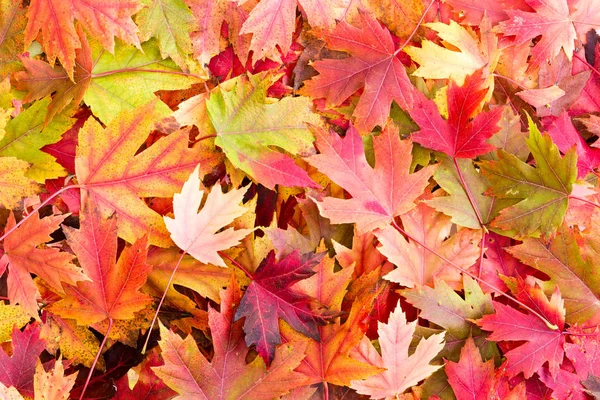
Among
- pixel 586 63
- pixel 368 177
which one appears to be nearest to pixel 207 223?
pixel 368 177

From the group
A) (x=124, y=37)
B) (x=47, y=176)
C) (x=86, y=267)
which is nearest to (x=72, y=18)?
(x=124, y=37)

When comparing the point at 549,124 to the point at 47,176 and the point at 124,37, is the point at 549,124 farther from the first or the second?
the point at 47,176

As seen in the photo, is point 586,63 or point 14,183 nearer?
point 14,183

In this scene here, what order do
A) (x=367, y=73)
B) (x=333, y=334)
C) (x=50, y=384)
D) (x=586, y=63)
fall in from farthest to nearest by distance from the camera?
(x=586, y=63)
(x=367, y=73)
(x=333, y=334)
(x=50, y=384)

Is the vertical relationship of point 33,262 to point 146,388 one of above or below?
above

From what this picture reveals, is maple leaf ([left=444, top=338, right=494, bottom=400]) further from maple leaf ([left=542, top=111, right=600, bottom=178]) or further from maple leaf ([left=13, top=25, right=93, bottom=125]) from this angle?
maple leaf ([left=13, top=25, right=93, bottom=125])

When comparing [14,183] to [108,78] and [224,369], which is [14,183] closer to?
[108,78]
